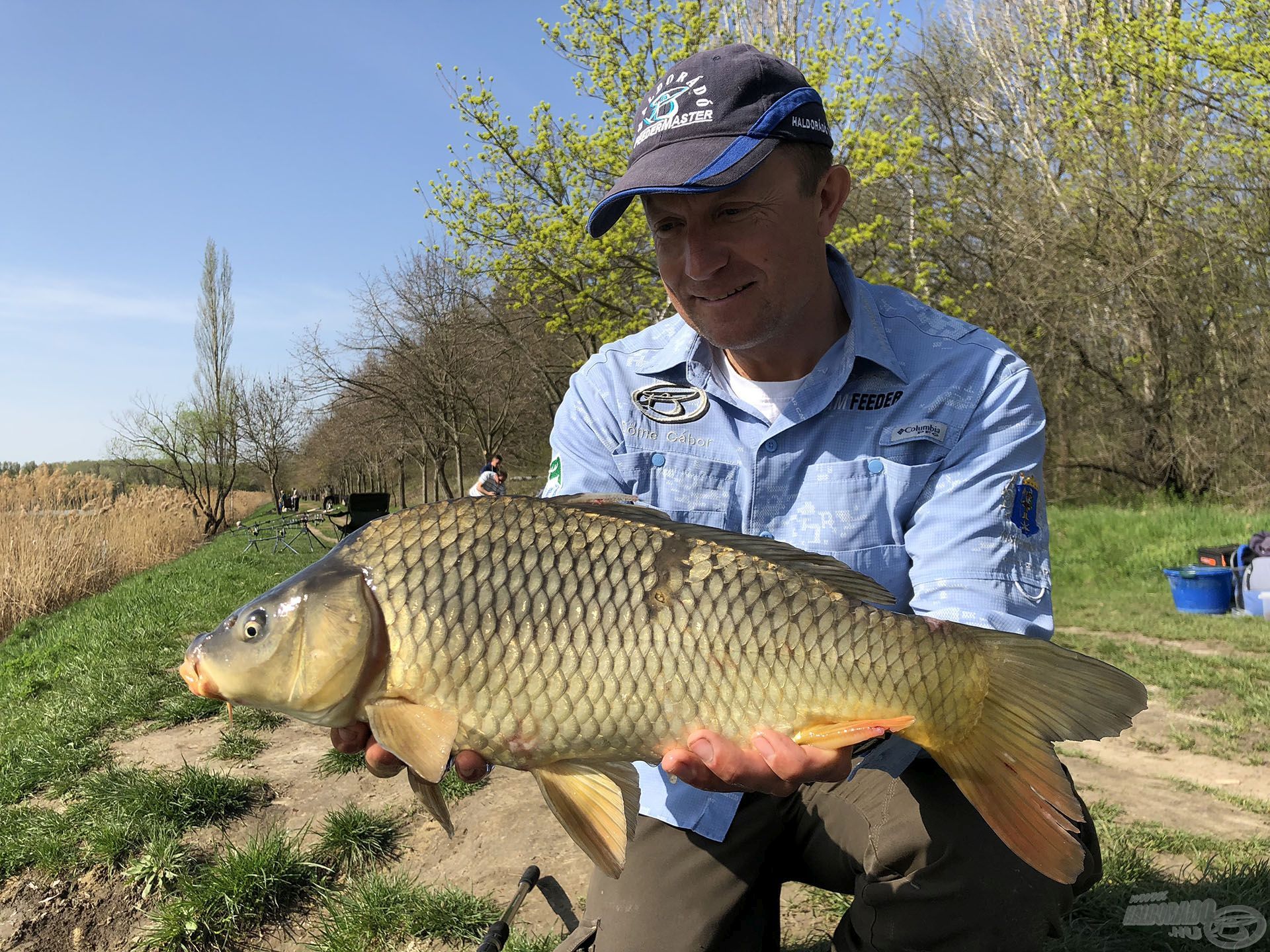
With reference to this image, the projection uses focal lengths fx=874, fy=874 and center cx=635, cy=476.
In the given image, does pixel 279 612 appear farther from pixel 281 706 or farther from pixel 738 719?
pixel 738 719

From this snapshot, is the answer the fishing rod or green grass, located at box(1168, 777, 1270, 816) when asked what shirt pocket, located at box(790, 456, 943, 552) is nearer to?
the fishing rod

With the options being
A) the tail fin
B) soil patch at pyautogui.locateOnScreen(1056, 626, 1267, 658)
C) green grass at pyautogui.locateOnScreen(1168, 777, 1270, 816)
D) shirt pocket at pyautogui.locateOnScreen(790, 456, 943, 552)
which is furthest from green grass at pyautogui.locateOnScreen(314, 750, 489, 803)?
soil patch at pyautogui.locateOnScreen(1056, 626, 1267, 658)

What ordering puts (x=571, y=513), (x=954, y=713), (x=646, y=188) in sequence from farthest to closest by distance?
(x=646, y=188), (x=571, y=513), (x=954, y=713)

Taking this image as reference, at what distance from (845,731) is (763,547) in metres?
0.30

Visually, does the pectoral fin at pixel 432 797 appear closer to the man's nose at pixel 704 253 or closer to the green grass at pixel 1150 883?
the man's nose at pixel 704 253

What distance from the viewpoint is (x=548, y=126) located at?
10.9 m

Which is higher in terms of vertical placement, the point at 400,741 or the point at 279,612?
the point at 279,612

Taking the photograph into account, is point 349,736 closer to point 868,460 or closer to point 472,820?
point 868,460

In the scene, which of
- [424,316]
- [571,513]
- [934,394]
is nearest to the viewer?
[571,513]

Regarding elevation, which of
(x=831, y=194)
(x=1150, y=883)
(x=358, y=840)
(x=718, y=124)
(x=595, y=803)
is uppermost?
(x=718, y=124)

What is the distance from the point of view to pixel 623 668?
4.18 ft

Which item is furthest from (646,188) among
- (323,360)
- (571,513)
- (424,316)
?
(323,360)

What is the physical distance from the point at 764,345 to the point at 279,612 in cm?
108

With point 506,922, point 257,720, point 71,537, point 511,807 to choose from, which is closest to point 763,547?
point 506,922
